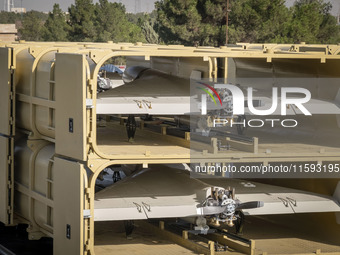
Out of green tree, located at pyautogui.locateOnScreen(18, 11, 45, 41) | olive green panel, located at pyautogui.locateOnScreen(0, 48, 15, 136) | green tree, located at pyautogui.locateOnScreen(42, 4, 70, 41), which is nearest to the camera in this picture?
olive green panel, located at pyautogui.locateOnScreen(0, 48, 15, 136)

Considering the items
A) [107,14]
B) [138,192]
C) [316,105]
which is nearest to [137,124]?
[138,192]

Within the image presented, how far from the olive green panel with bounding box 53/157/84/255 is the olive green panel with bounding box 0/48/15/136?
3.18 metres

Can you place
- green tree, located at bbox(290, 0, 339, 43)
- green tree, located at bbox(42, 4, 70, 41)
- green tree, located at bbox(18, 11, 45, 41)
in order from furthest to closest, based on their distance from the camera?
green tree, located at bbox(18, 11, 45, 41)
green tree, located at bbox(42, 4, 70, 41)
green tree, located at bbox(290, 0, 339, 43)

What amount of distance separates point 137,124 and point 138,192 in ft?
11.4

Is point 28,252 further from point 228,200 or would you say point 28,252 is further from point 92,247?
point 228,200

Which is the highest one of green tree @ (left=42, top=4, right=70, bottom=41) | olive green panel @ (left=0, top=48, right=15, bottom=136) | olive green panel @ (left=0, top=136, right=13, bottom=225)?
green tree @ (left=42, top=4, right=70, bottom=41)

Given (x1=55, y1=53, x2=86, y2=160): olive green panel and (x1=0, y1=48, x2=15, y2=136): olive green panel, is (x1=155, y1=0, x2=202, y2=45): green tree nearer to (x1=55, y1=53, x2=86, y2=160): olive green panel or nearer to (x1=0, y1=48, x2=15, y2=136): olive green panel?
(x1=0, y1=48, x2=15, y2=136): olive green panel

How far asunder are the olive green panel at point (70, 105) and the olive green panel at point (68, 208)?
1.00 feet

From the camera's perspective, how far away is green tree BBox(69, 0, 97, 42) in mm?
89938

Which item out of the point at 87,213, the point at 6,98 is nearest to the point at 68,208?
the point at 87,213

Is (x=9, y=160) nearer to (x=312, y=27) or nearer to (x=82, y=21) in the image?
(x=312, y=27)

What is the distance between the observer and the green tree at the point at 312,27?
241ft

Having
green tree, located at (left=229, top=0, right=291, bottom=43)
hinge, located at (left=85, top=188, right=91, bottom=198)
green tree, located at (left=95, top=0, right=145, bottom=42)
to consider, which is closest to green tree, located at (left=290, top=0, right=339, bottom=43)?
green tree, located at (left=229, top=0, right=291, bottom=43)

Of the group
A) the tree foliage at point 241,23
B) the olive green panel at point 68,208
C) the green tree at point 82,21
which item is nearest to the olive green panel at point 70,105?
the olive green panel at point 68,208
